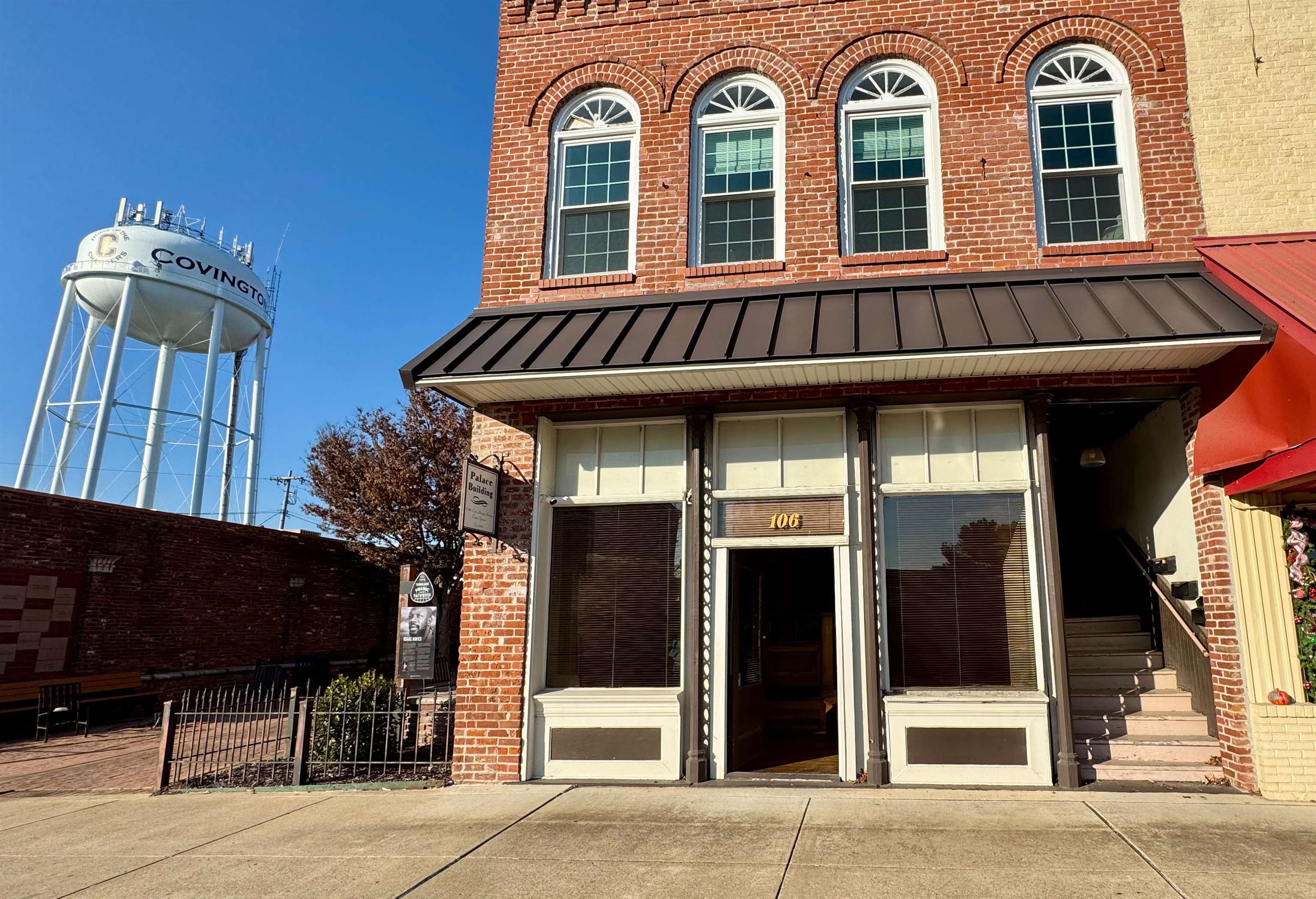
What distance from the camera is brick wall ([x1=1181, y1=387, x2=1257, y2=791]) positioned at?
24.5 feet

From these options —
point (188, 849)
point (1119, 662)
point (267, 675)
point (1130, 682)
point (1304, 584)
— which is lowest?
point (188, 849)

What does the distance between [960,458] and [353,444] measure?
58.6 feet

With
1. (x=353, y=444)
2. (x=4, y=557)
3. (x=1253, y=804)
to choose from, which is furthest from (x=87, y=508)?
(x=1253, y=804)

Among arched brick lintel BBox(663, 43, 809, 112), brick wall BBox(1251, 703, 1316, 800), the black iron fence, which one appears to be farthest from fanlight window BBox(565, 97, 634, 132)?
brick wall BBox(1251, 703, 1316, 800)

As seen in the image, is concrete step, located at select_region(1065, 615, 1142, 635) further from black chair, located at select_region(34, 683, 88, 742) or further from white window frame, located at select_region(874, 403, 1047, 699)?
black chair, located at select_region(34, 683, 88, 742)

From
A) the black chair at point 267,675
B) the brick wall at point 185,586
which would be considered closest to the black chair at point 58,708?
the brick wall at point 185,586

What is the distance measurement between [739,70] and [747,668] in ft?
21.4

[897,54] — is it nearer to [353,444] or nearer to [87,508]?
[87,508]

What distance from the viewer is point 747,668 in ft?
30.9

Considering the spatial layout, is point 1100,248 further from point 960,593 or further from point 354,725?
point 354,725

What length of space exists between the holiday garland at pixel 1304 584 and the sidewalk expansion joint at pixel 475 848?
632cm

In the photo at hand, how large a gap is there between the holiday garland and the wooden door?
4809 millimetres

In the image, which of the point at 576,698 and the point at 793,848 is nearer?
the point at 793,848

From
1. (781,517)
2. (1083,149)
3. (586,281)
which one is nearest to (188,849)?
(781,517)
